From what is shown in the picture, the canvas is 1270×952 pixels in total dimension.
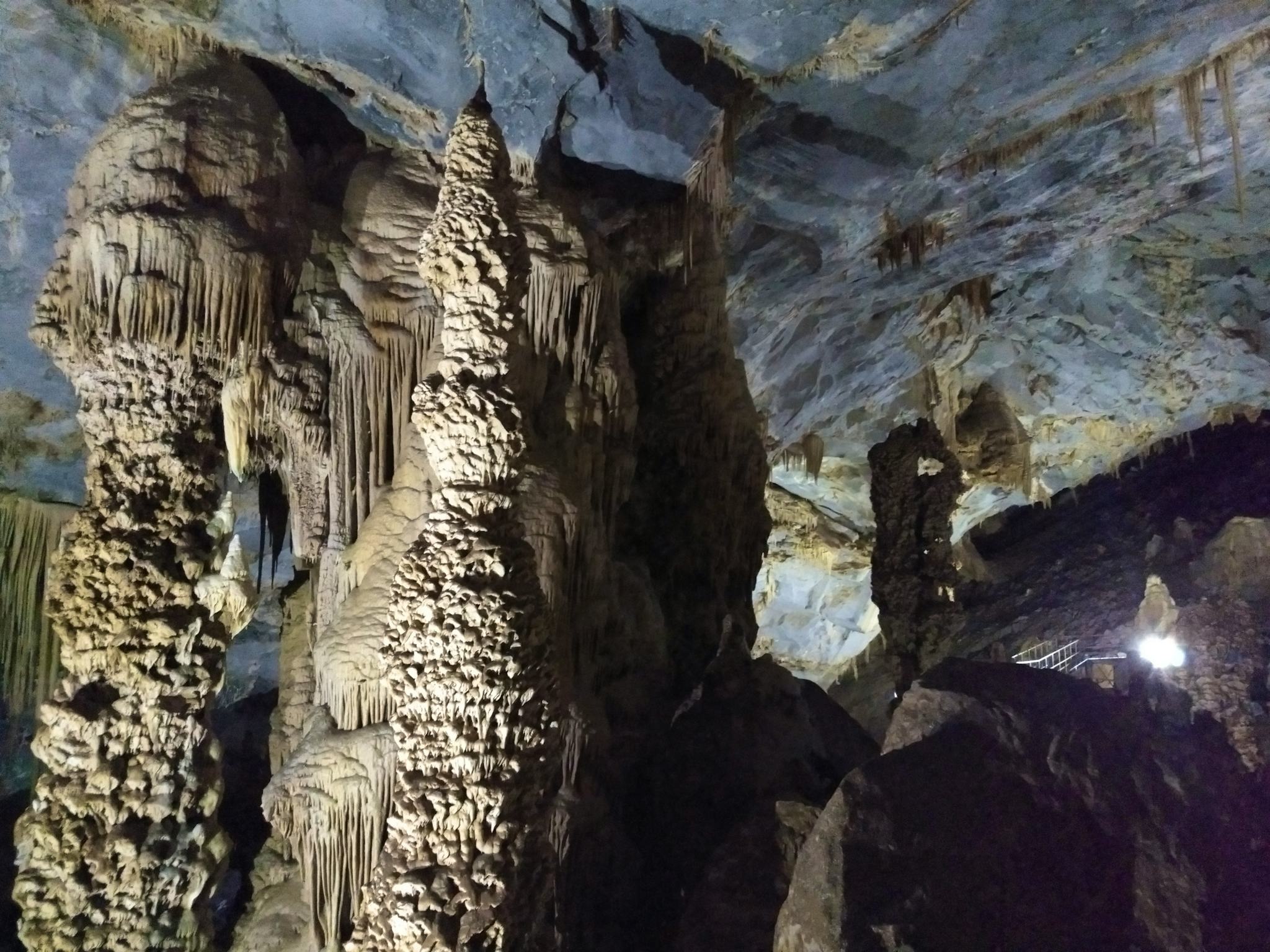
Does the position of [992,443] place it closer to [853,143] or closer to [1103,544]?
[1103,544]

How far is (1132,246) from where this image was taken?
34.8 feet

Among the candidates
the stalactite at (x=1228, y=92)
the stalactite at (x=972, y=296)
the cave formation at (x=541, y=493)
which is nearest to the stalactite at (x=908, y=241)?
the cave formation at (x=541, y=493)

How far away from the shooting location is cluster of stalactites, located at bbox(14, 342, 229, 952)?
177 inches

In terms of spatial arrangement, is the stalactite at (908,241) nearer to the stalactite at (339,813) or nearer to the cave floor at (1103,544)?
the stalactite at (339,813)

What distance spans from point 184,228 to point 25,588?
163 inches

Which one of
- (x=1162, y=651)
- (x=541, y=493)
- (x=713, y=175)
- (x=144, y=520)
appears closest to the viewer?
(x=144, y=520)

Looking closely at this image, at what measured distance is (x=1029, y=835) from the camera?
4438mm

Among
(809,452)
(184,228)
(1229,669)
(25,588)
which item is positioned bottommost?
(1229,669)

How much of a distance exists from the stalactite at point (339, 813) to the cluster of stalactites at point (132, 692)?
0.41m

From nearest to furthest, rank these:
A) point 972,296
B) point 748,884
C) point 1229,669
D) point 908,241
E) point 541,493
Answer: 1. point 748,884
2. point 541,493
3. point 1229,669
4. point 908,241
5. point 972,296

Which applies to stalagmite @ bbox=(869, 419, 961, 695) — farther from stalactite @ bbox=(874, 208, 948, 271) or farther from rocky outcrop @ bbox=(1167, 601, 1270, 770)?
rocky outcrop @ bbox=(1167, 601, 1270, 770)

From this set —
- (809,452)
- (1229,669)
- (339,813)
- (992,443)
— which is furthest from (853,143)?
(992,443)

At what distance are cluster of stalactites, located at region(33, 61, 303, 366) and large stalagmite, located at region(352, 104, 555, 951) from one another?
200 centimetres

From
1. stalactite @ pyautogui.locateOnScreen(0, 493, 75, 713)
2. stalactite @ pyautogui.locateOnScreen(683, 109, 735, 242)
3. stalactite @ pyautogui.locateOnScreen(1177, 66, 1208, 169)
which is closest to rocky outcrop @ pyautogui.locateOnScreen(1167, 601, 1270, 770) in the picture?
stalactite @ pyautogui.locateOnScreen(1177, 66, 1208, 169)
